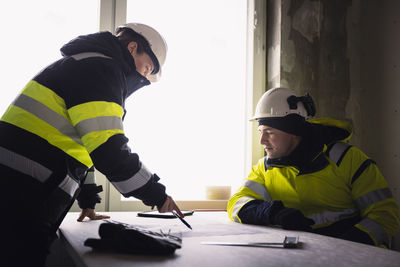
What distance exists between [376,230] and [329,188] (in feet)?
0.98

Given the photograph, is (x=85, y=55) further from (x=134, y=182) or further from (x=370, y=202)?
(x=370, y=202)

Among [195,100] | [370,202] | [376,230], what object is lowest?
[376,230]

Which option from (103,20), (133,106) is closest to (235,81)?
(133,106)

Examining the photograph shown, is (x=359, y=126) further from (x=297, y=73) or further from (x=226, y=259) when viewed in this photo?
(x=226, y=259)

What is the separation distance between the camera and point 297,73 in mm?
2734

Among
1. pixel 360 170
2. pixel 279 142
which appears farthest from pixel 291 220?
pixel 279 142

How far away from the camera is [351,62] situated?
2.88 m

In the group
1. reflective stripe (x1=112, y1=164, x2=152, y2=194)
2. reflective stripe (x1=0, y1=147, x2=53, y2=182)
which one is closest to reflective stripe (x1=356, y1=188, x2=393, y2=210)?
reflective stripe (x1=112, y1=164, x2=152, y2=194)

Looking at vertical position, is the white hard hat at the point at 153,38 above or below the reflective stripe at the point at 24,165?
above

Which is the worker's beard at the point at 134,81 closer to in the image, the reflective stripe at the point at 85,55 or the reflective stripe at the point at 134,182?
the reflective stripe at the point at 85,55

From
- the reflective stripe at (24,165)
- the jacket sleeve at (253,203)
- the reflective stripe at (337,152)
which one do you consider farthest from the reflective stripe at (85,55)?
the reflective stripe at (337,152)

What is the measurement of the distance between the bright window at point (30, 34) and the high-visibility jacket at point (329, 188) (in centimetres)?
161

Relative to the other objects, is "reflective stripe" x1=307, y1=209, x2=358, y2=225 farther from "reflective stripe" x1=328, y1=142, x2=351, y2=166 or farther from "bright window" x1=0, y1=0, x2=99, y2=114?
"bright window" x1=0, y1=0, x2=99, y2=114

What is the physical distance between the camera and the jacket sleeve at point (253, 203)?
1.70m
